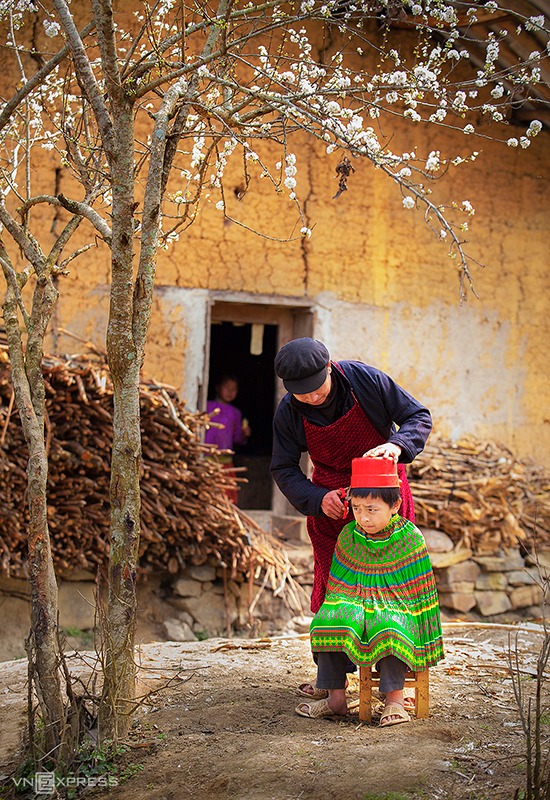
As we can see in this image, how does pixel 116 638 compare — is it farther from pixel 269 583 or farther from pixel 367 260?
pixel 367 260

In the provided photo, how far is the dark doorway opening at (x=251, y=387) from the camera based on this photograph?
40.3ft

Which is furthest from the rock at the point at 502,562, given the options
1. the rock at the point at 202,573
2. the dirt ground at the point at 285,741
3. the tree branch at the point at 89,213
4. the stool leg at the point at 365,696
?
the tree branch at the point at 89,213

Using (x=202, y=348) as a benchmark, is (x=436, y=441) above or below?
below

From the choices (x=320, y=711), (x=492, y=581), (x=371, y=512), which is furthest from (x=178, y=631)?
(x=371, y=512)

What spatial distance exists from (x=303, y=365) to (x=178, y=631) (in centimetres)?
411

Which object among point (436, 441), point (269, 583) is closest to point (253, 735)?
point (269, 583)

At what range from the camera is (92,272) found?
762 cm

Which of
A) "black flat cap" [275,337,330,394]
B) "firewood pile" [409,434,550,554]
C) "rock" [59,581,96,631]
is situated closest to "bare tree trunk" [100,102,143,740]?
"black flat cap" [275,337,330,394]

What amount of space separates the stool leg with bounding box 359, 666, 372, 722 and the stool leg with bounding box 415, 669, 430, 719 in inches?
8.0

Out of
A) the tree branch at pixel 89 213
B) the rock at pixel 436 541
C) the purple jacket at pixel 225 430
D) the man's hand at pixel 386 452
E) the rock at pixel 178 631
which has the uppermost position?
the tree branch at pixel 89 213

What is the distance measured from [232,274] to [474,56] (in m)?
2.96

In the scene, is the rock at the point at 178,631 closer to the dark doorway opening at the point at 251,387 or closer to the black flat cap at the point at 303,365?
the black flat cap at the point at 303,365

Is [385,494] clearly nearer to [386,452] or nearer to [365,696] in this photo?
[386,452]

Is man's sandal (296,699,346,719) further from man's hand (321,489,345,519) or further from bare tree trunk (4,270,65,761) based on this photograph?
bare tree trunk (4,270,65,761)
